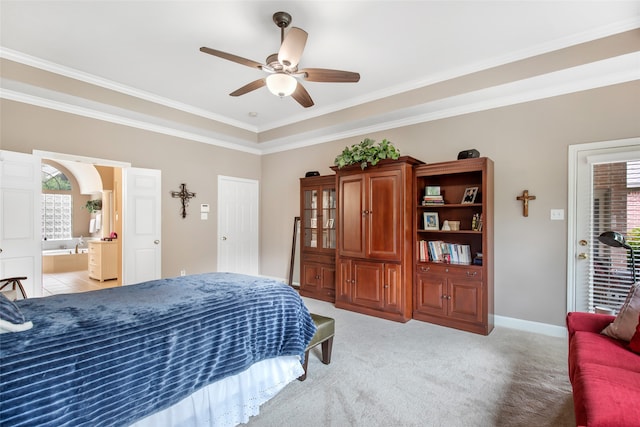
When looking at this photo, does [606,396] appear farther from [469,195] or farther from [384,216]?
[384,216]

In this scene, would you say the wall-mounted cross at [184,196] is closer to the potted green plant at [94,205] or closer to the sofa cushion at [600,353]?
the sofa cushion at [600,353]

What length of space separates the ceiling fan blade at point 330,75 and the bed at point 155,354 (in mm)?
1773

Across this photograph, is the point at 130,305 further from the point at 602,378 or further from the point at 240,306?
the point at 602,378

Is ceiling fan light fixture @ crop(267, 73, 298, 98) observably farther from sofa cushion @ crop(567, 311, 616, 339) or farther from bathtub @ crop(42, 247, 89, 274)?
bathtub @ crop(42, 247, 89, 274)

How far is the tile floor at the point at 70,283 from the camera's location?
5318 mm

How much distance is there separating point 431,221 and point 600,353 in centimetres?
228

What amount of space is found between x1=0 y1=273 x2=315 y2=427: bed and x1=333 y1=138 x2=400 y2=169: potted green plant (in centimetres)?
220

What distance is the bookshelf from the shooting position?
3.37m

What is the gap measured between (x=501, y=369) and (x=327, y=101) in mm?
3679

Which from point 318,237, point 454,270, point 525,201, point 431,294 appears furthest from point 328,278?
point 525,201

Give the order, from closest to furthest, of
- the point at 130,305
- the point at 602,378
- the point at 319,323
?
the point at 602,378
the point at 130,305
the point at 319,323

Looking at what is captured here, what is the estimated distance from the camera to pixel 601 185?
9.98 feet

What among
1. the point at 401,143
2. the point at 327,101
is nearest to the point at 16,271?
the point at 327,101

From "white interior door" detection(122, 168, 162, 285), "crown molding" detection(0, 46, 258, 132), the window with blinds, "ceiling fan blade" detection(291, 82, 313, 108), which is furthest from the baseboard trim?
"crown molding" detection(0, 46, 258, 132)
